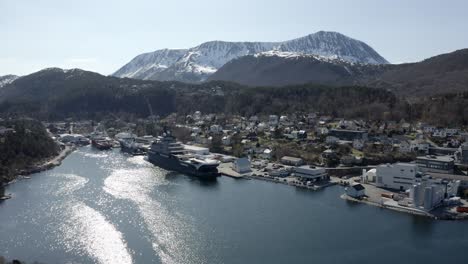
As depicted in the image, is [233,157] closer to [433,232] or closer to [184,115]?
[433,232]

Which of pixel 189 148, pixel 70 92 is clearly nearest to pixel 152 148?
pixel 189 148

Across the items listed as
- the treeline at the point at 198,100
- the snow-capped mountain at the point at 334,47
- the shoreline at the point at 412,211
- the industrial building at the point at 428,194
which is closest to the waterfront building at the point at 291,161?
the shoreline at the point at 412,211

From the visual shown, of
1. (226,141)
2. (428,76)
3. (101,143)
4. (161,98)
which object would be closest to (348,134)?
(226,141)

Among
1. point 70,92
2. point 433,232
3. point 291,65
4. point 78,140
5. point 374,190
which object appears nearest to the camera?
point 433,232

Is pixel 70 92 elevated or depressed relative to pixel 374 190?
elevated

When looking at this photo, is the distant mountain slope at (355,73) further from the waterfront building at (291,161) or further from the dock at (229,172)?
the dock at (229,172)

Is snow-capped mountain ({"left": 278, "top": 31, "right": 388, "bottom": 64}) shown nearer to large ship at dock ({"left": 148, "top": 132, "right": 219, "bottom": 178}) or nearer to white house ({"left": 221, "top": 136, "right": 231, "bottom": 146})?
white house ({"left": 221, "top": 136, "right": 231, "bottom": 146})

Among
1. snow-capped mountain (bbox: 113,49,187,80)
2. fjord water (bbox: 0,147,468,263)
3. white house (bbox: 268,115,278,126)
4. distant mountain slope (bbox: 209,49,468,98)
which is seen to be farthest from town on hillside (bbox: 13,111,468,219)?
snow-capped mountain (bbox: 113,49,187,80)
